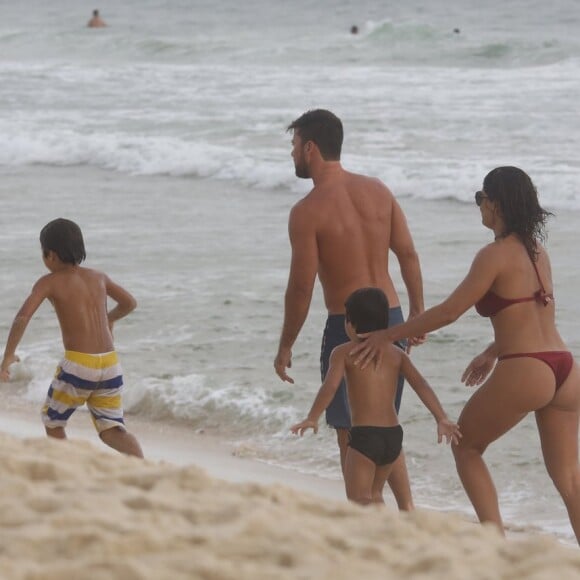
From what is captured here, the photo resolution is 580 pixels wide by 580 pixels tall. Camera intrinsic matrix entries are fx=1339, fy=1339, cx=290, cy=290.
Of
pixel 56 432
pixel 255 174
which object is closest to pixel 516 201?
pixel 56 432

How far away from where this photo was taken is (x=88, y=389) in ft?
19.4

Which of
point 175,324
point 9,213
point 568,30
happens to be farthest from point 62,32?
point 175,324

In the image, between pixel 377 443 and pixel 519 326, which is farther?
pixel 377 443

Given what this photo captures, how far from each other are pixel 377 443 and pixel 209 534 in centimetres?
136

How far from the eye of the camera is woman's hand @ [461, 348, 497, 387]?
198 inches

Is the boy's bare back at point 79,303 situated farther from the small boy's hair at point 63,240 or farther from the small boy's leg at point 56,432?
the small boy's leg at point 56,432

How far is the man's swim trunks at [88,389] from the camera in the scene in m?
5.88

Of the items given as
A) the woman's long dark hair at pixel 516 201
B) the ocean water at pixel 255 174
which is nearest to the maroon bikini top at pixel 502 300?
the woman's long dark hair at pixel 516 201

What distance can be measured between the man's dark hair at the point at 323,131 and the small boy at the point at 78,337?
1.09 metres

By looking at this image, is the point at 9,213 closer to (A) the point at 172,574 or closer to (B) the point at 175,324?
(B) the point at 175,324

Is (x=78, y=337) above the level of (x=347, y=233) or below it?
below

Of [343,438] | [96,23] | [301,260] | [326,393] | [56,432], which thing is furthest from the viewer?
[96,23]

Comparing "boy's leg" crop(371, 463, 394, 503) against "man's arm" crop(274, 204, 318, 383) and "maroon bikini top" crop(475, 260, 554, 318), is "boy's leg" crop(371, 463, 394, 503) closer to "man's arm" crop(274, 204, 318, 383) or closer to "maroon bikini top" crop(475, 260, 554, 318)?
"man's arm" crop(274, 204, 318, 383)

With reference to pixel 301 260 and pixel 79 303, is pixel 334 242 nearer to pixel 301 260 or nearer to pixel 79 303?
pixel 301 260
